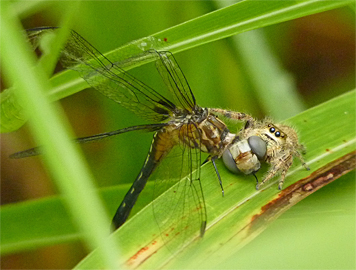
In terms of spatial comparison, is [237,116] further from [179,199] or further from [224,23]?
[179,199]

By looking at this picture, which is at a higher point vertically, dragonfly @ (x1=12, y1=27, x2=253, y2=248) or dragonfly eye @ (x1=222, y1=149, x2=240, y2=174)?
dragonfly @ (x1=12, y1=27, x2=253, y2=248)

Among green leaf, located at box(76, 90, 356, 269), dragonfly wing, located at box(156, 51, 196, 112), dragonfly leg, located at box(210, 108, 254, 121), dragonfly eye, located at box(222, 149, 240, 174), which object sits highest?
dragonfly wing, located at box(156, 51, 196, 112)

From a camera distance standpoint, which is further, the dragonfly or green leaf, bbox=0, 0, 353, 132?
the dragonfly

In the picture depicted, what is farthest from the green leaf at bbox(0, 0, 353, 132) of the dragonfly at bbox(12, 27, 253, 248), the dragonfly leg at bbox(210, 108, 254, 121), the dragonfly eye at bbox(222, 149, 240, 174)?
the dragonfly eye at bbox(222, 149, 240, 174)

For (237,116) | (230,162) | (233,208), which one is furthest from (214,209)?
(237,116)

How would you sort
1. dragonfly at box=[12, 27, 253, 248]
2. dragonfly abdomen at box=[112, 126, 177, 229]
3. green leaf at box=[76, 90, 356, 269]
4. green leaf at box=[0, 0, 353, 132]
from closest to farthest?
green leaf at box=[76, 90, 356, 269], green leaf at box=[0, 0, 353, 132], dragonfly at box=[12, 27, 253, 248], dragonfly abdomen at box=[112, 126, 177, 229]

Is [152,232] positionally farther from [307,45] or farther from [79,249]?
[307,45]

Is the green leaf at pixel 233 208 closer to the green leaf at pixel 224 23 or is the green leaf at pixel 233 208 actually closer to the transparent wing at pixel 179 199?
the transparent wing at pixel 179 199

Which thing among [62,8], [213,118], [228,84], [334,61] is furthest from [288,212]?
[62,8]

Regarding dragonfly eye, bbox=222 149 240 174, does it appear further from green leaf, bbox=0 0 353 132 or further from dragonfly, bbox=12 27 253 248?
green leaf, bbox=0 0 353 132

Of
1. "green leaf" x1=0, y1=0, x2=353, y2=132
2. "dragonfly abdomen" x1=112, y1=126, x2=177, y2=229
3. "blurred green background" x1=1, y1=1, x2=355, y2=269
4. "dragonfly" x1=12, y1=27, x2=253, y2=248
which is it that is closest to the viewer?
"green leaf" x1=0, y1=0, x2=353, y2=132

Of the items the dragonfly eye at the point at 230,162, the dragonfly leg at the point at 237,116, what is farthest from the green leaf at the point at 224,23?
the dragonfly eye at the point at 230,162
